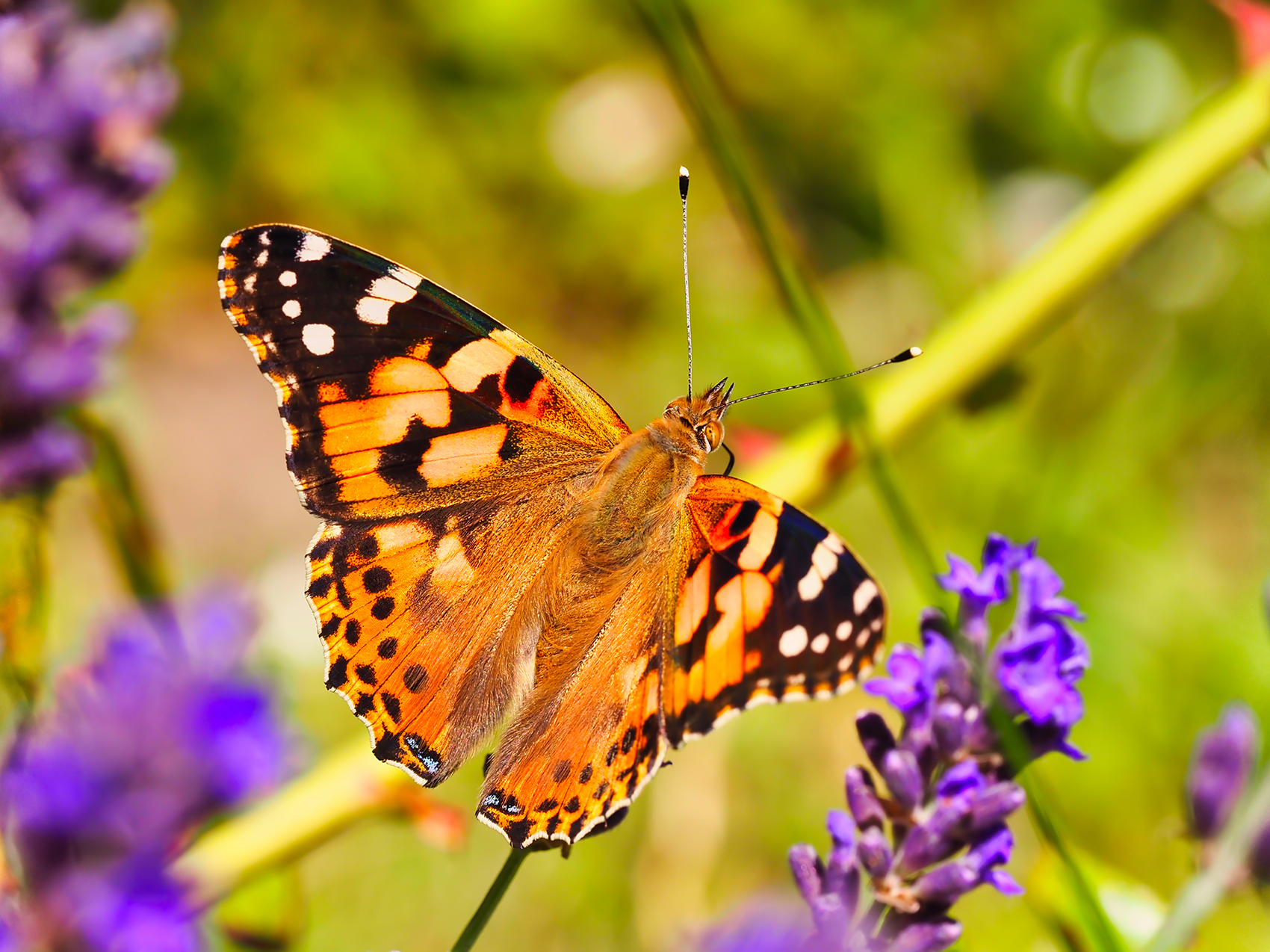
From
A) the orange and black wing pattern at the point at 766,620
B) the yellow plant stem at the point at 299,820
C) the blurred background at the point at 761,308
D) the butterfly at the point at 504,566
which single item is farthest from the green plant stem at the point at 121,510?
the blurred background at the point at 761,308

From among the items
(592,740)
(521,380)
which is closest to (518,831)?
(592,740)

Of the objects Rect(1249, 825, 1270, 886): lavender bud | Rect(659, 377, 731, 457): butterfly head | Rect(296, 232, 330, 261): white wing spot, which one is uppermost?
Rect(296, 232, 330, 261): white wing spot

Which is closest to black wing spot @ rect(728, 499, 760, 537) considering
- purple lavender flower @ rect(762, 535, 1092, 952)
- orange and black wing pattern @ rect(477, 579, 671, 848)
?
orange and black wing pattern @ rect(477, 579, 671, 848)

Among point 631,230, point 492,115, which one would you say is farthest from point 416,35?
point 631,230

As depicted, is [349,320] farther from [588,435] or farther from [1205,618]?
[1205,618]

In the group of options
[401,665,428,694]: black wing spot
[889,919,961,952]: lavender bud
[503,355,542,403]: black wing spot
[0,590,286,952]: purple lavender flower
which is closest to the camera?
[0,590,286,952]: purple lavender flower

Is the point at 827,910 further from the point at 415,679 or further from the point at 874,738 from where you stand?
the point at 415,679

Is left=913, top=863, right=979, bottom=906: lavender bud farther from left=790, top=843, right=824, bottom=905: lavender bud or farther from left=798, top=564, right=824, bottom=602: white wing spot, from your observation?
left=798, top=564, right=824, bottom=602: white wing spot
